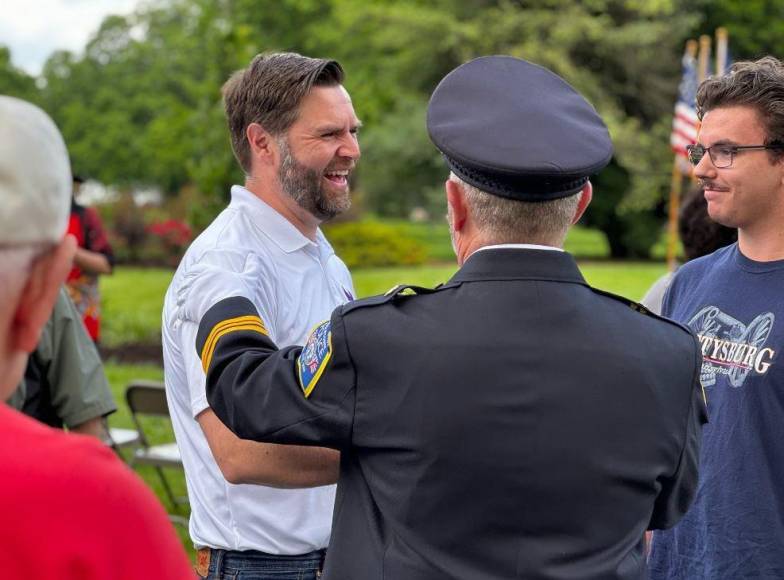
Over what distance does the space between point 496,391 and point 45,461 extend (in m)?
1.06

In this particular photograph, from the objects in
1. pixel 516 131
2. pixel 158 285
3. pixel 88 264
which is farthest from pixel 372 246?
pixel 516 131

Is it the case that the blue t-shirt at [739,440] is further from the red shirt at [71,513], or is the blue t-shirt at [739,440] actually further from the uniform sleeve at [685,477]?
the red shirt at [71,513]

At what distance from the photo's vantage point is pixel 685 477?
2.33 m

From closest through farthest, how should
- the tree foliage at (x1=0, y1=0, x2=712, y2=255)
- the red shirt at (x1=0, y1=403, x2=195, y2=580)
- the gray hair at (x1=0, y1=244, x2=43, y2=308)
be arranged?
the red shirt at (x1=0, y1=403, x2=195, y2=580) < the gray hair at (x1=0, y1=244, x2=43, y2=308) < the tree foliage at (x1=0, y1=0, x2=712, y2=255)

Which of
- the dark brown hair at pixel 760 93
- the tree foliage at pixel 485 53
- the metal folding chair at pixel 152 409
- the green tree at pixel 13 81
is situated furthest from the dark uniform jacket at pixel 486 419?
the green tree at pixel 13 81

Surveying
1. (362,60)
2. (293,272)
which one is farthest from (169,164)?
(293,272)

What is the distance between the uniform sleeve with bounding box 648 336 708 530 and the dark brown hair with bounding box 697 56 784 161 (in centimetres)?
121

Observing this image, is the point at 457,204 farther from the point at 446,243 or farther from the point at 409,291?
the point at 446,243

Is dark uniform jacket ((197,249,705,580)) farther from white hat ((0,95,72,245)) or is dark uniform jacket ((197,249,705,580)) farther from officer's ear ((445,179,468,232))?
white hat ((0,95,72,245))

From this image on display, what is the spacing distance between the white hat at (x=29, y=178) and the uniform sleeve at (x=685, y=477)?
143cm

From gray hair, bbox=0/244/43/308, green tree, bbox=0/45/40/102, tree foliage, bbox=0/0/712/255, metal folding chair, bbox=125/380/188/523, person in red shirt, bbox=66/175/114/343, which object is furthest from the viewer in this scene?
green tree, bbox=0/45/40/102

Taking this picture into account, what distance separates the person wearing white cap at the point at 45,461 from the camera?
121 centimetres

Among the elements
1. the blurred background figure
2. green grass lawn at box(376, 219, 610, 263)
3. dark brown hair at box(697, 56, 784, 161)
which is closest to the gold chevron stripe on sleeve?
dark brown hair at box(697, 56, 784, 161)

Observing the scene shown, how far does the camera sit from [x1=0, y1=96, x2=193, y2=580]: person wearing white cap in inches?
47.8
